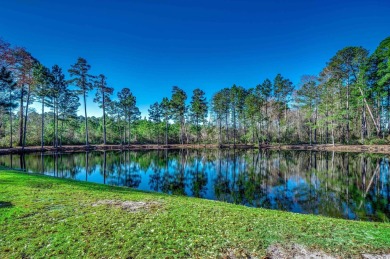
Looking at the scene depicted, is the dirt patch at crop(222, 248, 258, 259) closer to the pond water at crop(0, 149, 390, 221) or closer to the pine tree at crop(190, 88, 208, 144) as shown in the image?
the pond water at crop(0, 149, 390, 221)

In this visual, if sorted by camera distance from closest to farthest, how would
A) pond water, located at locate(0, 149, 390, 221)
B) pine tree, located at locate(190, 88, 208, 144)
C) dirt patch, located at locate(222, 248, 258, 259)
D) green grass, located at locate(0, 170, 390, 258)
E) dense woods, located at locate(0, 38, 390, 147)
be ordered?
dirt patch, located at locate(222, 248, 258, 259), green grass, located at locate(0, 170, 390, 258), pond water, located at locate(0, 149, 390, 221), dense woods, located at locate(0, 38, 390, 147), pine tree, located at locate(190, 88, 208, 144)

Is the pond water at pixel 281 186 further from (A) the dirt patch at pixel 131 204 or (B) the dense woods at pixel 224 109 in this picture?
(B) the dense woods at pixel 224 109

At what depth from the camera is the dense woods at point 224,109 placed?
35406 millimetres

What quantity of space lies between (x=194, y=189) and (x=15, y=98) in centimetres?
3757

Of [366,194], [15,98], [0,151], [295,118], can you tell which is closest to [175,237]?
[366,194]

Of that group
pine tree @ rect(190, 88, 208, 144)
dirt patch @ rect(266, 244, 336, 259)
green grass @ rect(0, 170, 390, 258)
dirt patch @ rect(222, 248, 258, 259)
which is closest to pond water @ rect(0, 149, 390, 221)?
green grass @ rect(0, 170, 390, 258)

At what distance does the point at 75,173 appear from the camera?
752 inches

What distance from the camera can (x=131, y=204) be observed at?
798cm

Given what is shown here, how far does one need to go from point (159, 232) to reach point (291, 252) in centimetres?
321

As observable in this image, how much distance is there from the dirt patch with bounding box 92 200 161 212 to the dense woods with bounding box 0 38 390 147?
25.9 m

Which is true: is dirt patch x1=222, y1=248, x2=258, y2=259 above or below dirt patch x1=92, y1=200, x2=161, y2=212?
above

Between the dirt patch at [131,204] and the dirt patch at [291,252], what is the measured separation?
4468 millimetres

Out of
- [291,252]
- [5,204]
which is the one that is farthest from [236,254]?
[5,204]

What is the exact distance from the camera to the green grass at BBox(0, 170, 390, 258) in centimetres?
447
